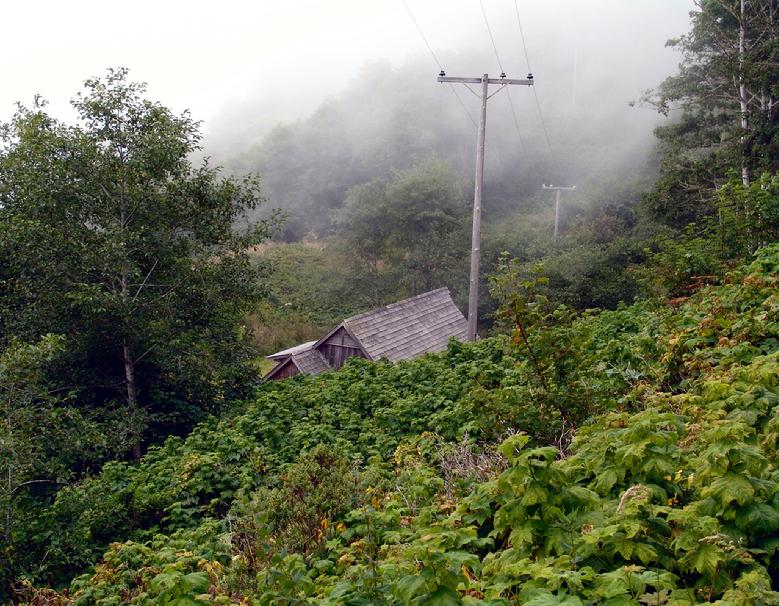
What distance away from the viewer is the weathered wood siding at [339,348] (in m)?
21.1

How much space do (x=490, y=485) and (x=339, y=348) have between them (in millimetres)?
17656

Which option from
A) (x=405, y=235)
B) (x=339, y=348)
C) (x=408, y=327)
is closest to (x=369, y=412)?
(x=408, y=327)

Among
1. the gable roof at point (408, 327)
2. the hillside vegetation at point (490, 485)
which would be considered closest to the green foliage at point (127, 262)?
the hillside vegetation at point (490, 485)

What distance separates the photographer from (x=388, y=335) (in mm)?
20734

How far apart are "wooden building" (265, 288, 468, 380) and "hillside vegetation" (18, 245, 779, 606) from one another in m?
7.40

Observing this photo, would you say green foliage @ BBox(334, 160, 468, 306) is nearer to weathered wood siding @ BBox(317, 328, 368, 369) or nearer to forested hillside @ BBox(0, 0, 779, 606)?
forested hillside @ BBox(0, 0, 779, 606)

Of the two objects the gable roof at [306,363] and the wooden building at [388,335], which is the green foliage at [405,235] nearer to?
the wooden building at [388,335]

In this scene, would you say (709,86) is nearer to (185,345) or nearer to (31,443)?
(185,345)

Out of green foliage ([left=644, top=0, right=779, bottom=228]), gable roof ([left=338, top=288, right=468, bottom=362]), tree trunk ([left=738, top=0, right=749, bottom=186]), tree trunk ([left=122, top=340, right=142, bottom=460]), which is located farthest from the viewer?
gable roof ([left=338, top=288, right=468, bottom=362])

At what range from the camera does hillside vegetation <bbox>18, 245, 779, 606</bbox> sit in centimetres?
345

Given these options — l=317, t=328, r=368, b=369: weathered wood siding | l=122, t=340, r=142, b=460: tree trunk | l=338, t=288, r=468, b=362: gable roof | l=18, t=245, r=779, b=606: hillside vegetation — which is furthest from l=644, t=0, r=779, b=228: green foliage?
l=122, t=340, r=142, b=460: tree trunk

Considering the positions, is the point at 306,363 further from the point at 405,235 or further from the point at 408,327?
the point at 405,235

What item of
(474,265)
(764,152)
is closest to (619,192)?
(764,152)

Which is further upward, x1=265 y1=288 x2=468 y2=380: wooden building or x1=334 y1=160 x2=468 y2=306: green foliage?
x1=334 y1=160 x2=468 y2=306: green foliage
